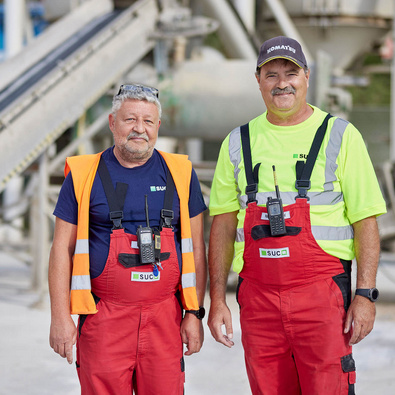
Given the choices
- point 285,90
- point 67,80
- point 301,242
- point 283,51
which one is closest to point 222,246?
point 301,242

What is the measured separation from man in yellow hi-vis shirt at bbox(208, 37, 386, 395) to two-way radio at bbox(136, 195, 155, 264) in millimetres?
452

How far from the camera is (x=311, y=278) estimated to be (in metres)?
3.05

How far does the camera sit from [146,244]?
2.99m

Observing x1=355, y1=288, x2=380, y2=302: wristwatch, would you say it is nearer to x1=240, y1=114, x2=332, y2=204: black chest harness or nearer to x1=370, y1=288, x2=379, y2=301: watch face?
x1=370, y1=288, x2=379, y2=301: watch face

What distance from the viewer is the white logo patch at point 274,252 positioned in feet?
9.96

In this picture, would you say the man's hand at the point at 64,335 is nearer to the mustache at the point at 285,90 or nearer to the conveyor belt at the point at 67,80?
the mustache at the point at 285,90

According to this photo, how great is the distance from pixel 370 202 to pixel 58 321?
1.51 metres

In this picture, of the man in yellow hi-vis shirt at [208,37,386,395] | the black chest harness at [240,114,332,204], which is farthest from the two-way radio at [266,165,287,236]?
the black chest harness at [240,114,332,204]

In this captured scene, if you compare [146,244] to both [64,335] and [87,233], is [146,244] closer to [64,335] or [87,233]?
[87,233]

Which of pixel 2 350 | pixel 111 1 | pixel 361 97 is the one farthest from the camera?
pixel 361 97

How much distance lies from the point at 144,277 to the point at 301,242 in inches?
28.6

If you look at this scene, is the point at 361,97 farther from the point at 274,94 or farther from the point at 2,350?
Result: the point at 274,94

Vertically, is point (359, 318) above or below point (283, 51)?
below

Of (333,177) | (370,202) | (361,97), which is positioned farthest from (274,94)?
(361,97)
